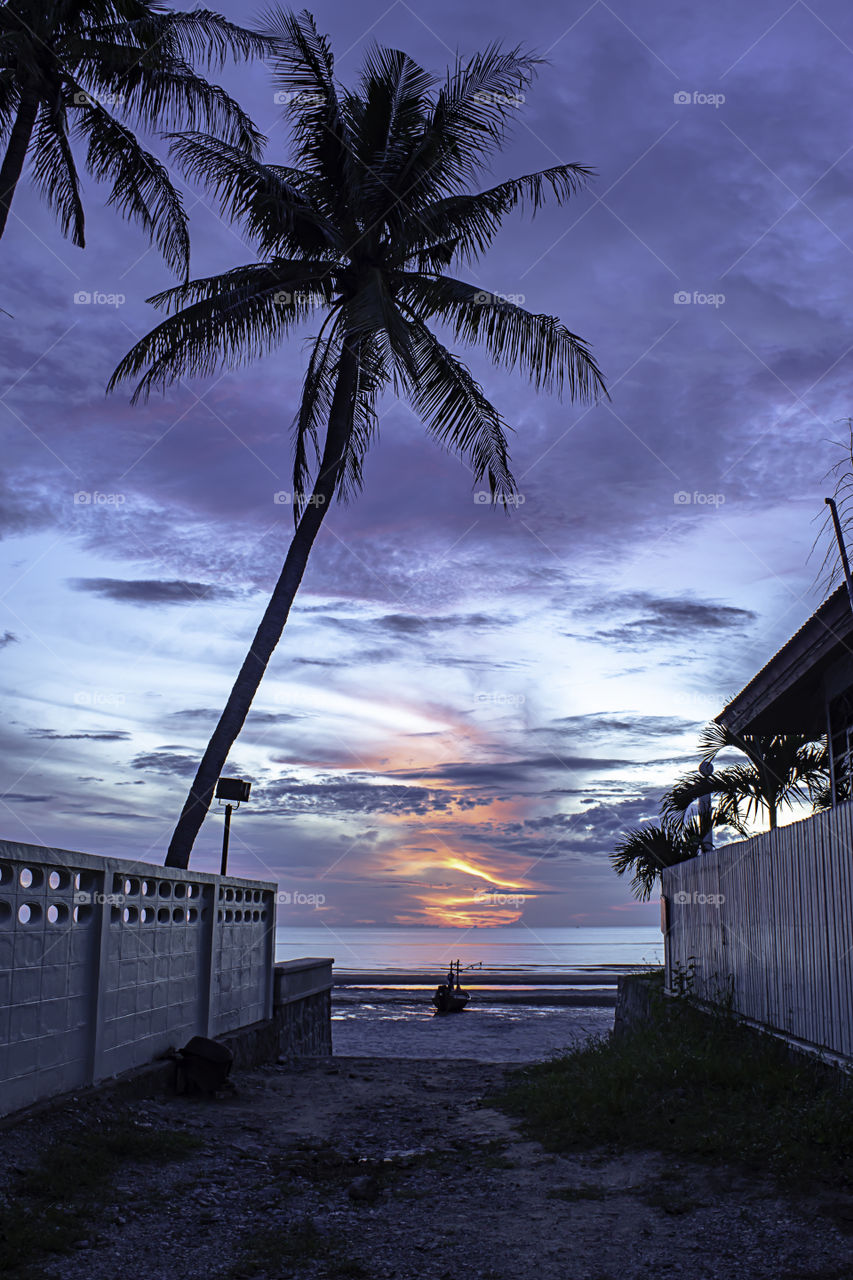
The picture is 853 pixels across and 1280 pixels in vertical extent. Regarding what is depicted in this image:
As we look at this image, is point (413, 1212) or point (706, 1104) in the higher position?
point (706, 1104)

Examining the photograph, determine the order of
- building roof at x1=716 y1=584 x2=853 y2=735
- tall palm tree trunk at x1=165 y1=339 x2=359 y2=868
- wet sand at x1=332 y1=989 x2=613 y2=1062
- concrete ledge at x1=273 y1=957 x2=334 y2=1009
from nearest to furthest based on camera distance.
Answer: building roof at x1=716 y1=584 x2=853 y2=735
tall palm tree trunk at x1=165 y1=339 x2=359 y2=868
concrete ledge at x1=273 y1=957 x2=334 y2=1009
wet sand at x1=332 y1=989 x2=613 y2=1062

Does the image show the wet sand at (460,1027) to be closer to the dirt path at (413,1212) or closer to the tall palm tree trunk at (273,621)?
the tall palm tree trunk at (273,621)

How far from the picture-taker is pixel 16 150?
13211mm

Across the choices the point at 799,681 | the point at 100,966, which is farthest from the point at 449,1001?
the point at 100,966

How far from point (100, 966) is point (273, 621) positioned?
21.8 feet

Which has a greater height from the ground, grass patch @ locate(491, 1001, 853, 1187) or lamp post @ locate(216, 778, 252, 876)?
lamp post @ locate(216, 778, 252, 876)

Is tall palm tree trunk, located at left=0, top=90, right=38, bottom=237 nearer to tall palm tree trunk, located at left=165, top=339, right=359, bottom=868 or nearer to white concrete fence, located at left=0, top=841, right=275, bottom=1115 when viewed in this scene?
tall palm tree trunk, located at left=165, top=339, right=359, bottom=868

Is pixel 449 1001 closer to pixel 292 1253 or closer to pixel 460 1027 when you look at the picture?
pixel 460 1027

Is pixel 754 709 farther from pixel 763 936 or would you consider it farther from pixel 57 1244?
pixel 57 1244

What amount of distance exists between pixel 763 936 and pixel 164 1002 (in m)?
6.09

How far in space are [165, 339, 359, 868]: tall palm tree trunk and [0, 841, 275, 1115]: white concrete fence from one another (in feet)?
3.74

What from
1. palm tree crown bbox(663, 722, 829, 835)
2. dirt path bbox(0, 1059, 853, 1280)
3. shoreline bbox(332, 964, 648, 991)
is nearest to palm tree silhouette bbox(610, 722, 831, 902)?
palm tree crown bbox(663, 722, 829, 835)

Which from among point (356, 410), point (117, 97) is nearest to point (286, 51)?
point (117, 97)

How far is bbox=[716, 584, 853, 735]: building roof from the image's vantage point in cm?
980
